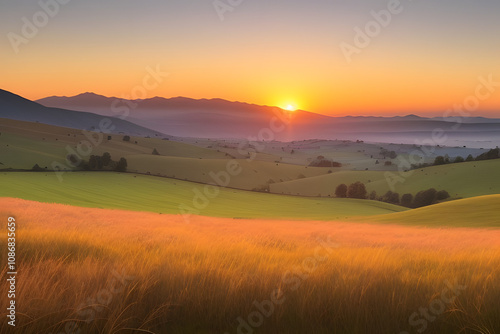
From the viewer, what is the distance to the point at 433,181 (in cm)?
10500

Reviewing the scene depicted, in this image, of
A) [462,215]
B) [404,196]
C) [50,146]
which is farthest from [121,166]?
[462,215]

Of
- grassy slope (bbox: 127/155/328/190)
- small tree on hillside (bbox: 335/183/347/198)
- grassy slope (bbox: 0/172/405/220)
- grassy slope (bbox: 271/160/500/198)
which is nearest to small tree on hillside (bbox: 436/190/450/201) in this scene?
grassy slope (bbox: 271/160/500/198)

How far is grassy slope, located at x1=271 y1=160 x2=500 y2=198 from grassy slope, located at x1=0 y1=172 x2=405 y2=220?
2404cm

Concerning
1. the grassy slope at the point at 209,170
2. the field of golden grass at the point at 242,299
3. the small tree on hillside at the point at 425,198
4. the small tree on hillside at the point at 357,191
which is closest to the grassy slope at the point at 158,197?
the small tree on hillside at the point at 425,198

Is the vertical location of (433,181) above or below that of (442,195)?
above

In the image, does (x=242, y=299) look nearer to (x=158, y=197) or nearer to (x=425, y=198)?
(x=158, y=197)

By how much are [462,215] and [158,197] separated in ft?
181

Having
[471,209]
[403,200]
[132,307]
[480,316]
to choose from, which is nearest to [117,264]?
[132,307]

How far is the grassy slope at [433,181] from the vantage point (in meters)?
95.4

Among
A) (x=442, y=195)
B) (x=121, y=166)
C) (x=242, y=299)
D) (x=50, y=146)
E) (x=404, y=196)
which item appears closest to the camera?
(x=242, y=299)

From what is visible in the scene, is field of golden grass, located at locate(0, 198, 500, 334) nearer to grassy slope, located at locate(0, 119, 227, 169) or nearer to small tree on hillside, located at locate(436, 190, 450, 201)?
grassy slope, located at locate(0, 119, 227, 169)

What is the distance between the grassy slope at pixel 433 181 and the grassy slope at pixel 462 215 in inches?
2253

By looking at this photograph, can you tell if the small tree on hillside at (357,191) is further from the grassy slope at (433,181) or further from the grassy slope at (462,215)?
the grassy slope at (462,215)

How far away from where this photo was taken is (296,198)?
89.7m
